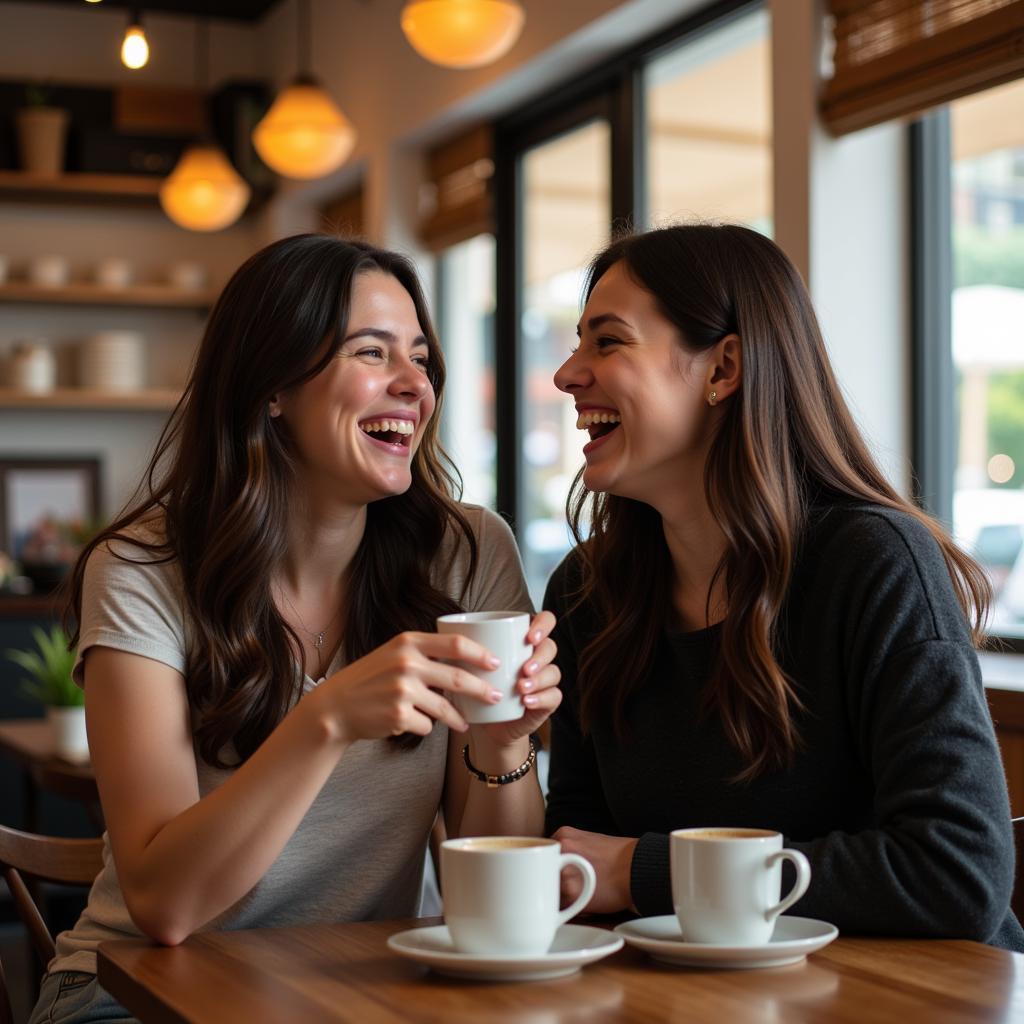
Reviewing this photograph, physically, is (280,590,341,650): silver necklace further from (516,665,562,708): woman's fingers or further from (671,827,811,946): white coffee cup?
(671,827,811,946): white coffee cup

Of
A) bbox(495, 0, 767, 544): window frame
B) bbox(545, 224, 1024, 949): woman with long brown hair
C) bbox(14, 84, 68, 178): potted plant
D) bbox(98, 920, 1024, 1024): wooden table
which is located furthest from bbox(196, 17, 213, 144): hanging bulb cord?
bbox(98, 920, 1024, 1024): wooden table

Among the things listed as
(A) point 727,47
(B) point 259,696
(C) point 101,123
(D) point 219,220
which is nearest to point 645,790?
(B) point 259,696

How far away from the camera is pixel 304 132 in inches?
175

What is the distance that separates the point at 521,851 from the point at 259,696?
1.94 feet

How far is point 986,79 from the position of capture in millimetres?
2789

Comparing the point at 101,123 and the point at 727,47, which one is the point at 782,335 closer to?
the point at 727,47

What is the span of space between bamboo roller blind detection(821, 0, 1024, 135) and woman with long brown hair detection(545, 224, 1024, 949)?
4.26ft

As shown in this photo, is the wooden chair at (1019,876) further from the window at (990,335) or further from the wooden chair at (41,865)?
the window at (990,335)

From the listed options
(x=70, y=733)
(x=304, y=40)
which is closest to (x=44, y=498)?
(x=304, y=40)

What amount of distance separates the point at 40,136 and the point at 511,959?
5.41 meters

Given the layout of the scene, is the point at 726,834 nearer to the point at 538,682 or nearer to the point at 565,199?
the point at 538,682

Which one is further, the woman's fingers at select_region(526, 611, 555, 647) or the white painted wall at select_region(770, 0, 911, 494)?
the white painted wall at select_region(770, 0, 911, 494)

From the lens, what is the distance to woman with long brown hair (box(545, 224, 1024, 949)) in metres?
1.37

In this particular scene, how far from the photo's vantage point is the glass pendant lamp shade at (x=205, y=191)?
512 centimetres
